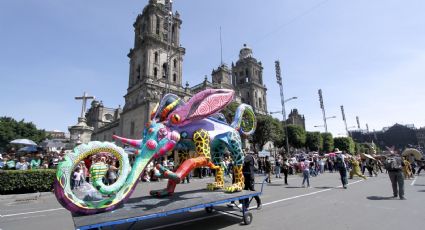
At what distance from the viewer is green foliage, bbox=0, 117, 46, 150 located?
44781 millimetres

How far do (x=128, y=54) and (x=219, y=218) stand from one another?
42.9m

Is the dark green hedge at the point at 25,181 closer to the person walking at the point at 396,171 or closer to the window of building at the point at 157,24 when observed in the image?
the person walking at the point at 396,171

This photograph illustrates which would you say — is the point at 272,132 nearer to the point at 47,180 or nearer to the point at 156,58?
the point at 156,58

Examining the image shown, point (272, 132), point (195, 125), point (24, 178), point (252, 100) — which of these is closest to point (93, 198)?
point (195, 125)

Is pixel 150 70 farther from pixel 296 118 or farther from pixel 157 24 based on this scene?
pixel 296 118

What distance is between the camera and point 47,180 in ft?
40.5

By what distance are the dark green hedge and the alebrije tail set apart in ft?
35.8

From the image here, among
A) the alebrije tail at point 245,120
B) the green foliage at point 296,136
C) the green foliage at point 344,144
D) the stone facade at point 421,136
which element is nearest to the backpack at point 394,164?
the alebrije tail at point 245,120

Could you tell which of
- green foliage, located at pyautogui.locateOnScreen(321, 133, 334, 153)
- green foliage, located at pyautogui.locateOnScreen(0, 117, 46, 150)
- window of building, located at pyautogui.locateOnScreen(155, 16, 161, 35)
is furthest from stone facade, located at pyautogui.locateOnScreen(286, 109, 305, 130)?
green foliage, located at pyautogui.locateOnScreen(0, 117, 46, 150)

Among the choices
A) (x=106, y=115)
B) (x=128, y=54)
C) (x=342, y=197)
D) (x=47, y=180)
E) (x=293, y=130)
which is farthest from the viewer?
(x=106, y=115)

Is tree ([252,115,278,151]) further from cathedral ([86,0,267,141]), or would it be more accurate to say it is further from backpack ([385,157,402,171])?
backpack ([385,157,402,171])

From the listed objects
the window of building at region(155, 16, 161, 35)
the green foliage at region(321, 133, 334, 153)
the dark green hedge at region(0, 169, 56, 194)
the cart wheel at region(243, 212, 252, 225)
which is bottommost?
the cart wheel at region(243, 212, 252, 225)

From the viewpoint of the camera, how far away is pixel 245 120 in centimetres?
855

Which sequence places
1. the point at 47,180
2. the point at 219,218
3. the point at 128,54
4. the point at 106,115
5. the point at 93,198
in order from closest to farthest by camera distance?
the point at 93,198 < the point at 219,218 < the point at 47,180 < the point at 128,54 < the point at 106,115
